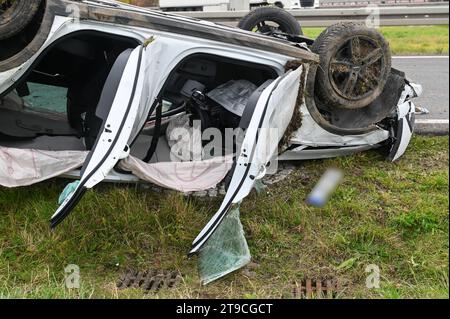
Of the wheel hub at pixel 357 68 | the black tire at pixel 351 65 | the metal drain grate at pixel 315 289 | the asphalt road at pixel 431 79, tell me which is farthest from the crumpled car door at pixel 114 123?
the asphalt road at pixel 431 79

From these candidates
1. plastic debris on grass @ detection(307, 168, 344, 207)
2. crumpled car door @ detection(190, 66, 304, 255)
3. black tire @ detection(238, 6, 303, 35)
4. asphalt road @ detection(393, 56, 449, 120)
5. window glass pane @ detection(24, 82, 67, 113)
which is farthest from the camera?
asphalt road @ detection(393, 56, 449, 120)

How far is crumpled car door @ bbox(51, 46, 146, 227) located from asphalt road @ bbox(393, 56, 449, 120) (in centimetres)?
277

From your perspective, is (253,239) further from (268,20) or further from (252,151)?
(268,20)

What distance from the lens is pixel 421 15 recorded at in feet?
25.2

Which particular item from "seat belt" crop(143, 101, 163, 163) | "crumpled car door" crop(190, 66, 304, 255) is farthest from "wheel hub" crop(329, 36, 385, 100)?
"seat belt" crop(143, 101, 163, 163)

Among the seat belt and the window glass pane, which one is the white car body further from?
the window glass pane

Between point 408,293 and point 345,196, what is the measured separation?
1.08 meters

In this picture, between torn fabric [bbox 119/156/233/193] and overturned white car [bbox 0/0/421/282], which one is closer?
overturned white car [bbox 0/0/421/282]

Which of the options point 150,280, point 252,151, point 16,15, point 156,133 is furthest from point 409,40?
point 150,280

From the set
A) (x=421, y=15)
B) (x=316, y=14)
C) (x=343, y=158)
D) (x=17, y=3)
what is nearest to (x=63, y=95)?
(x=17, y=3)

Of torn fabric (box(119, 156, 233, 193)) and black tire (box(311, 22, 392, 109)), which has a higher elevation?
black tire (box(311, 22, 392, 109))

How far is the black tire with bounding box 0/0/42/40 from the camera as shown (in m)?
2.79

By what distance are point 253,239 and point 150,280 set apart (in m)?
0.70

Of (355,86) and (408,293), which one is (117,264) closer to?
(408,293)
